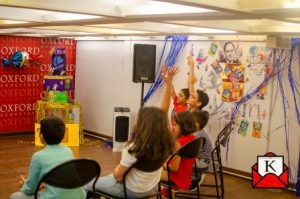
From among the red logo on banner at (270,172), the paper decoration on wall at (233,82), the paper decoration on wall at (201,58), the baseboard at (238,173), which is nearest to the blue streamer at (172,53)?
the paper decoration on wall at (201,58)

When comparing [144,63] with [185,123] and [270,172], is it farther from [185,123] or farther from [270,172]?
[185,123]

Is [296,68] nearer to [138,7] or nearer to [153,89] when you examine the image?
[153,89]

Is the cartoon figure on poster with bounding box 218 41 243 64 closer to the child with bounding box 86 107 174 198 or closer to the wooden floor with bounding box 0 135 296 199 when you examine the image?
the wooden floor with bounding box 0 135 296 199

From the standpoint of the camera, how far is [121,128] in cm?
686

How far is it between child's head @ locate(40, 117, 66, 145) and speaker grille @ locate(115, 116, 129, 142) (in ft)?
12.9

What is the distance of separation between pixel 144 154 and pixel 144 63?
373 centimetres

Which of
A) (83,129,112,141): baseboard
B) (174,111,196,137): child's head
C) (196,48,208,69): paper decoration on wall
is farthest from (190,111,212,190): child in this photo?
(83,129,112,141): baseboard

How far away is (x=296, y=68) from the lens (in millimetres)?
5074

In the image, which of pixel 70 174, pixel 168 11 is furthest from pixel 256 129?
pixel 70 174

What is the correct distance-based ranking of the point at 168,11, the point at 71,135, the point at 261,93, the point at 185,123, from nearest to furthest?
the point at 168,11, the point at 185,123, the point at 261,93, the point at 71,135

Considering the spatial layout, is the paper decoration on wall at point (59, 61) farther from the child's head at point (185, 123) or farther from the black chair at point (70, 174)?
the black chair at point (70, 174)

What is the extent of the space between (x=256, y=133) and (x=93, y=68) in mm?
3661

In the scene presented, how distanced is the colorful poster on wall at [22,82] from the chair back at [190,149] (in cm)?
500

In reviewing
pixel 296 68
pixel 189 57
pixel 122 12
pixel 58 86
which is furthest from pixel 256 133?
pixel 58 86
